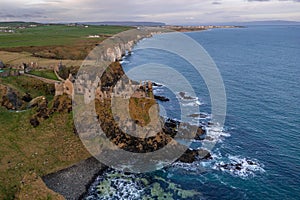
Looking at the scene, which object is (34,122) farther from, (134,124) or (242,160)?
(242,160)

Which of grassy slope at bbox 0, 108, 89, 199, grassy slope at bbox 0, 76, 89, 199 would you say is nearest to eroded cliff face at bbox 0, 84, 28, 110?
grassy slope at bbox 0, 76, 89, 199

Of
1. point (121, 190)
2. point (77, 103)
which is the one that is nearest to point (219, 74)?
point (77, 103)

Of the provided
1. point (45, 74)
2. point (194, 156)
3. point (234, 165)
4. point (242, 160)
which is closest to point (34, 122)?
point (45, 74)

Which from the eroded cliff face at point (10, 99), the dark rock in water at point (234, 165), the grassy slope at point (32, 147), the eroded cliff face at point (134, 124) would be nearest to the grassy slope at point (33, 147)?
the grassy slope at point (32, 147)

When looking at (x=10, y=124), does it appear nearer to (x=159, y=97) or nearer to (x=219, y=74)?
(x=159, y=97)

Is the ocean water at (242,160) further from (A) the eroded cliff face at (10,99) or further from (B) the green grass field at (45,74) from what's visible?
(B) the green grass field at (45,74)

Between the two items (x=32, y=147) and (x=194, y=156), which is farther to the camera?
(x=194, y=156)

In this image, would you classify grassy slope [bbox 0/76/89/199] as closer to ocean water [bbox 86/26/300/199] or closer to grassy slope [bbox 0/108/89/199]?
grassy slope [bbox 0/108/89/199]

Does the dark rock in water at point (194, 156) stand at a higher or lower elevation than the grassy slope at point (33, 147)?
lower
